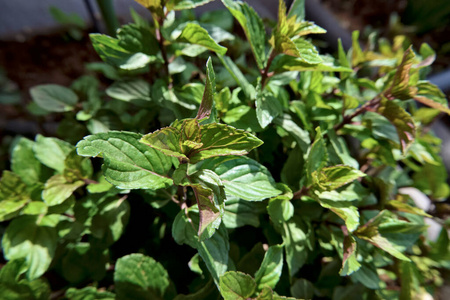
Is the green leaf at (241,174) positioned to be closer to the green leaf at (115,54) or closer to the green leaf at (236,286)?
the green leaf at (236,286)

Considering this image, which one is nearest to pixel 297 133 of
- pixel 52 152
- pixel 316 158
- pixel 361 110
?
pixel 316 158

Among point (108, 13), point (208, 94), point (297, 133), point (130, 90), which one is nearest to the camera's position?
point (208, 94)

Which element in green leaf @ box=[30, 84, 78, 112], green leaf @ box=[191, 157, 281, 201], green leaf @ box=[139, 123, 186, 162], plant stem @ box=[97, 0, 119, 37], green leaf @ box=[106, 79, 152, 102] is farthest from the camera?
plant stem @ box=[97, 0, 119, 37]

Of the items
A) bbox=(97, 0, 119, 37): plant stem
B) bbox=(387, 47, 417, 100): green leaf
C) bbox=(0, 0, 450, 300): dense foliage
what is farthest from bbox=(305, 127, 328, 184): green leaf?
bbox=(97, 0, 119, 37): plant stem

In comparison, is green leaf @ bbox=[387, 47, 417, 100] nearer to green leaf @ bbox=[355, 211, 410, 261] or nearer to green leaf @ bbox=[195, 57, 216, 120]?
green leaf @ bbox=[355, 211, 410, 261]

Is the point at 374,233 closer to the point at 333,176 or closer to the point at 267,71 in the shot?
the point at 333,176

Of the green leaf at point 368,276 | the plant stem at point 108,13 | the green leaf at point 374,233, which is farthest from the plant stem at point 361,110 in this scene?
the plant stem at point 108,13
